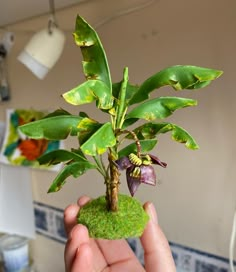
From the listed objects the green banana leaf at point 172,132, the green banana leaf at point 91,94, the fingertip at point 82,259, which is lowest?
the fingertip at point 82,259

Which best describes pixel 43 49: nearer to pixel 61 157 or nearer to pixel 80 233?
pixel 61 157

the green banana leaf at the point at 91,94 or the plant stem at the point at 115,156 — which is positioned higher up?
the green banana leaf at the point at 91,94

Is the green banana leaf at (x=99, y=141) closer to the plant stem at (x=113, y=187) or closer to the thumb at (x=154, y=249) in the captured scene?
the plant stem at (x=113, y=187)

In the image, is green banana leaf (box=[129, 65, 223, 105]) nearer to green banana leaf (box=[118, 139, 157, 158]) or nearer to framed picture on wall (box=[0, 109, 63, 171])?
green banana leaf (box=[118, 139, 157, 158])

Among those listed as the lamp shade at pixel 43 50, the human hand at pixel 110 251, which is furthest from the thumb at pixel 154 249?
the lamp shade at pixel 43 50

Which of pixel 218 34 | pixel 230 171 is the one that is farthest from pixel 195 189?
pixel 218 34

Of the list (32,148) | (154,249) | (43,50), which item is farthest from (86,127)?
(32,148)

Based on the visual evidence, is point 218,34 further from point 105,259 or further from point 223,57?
point 105,259

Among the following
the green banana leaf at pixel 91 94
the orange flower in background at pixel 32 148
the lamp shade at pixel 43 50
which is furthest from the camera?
the orange flower in background at pixel 32 148
